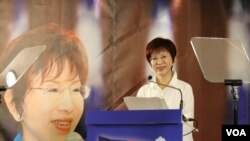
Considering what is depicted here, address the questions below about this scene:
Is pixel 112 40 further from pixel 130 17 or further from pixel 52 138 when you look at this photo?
pixel 52 138

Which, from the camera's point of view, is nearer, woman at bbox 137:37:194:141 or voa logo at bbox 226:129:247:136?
voa logo at bbox 226:129:247:136

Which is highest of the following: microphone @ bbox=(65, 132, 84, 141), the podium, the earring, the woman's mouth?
the podium

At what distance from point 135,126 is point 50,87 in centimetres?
192

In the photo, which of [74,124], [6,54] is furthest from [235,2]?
[6,54]

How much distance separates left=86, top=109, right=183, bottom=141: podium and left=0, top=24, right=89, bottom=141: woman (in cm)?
183

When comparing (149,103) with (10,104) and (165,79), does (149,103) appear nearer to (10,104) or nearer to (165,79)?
(165,79)

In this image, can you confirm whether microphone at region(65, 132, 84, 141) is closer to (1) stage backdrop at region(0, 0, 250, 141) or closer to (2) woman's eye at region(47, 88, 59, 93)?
(1) stage backdrop at region(0, 0, 250, 141)

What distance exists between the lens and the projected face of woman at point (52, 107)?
3.56m

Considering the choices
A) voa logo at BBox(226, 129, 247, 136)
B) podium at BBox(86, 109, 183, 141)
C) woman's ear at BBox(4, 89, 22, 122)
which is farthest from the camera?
woman's ear at BBox(4, 89, 22, 122)

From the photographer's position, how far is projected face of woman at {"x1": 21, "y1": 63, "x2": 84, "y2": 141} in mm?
3562

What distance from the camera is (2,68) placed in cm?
349

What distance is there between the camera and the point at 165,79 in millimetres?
3777

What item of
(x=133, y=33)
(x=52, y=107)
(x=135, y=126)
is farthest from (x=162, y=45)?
(x=135, y=126)

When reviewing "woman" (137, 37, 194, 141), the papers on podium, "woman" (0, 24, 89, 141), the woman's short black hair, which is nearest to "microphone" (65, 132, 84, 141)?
"woman" (0, 24, 89, 141)
